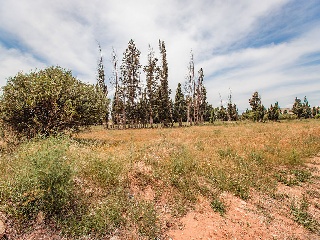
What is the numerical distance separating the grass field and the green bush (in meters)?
5.72

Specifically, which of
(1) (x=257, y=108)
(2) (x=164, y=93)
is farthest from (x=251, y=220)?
(1) (x=257, y=108)

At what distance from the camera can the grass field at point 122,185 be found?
511 centimetres

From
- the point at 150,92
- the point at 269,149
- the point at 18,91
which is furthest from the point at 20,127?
the point at 150,92

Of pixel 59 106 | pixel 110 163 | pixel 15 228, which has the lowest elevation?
pixel 15 228

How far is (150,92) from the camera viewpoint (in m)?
41.7

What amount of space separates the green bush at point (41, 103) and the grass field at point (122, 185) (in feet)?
18.8

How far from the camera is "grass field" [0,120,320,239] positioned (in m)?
Result: 5.11

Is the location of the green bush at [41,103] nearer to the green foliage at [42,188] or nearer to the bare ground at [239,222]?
the green foliage at [42,188]

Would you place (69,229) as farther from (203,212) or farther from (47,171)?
(203,212)

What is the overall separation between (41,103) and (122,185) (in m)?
9.54

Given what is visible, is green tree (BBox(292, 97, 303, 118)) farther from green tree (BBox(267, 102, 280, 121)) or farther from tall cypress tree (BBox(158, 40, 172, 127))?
tall cypress tree (BBox(158, 40, 172, 127))

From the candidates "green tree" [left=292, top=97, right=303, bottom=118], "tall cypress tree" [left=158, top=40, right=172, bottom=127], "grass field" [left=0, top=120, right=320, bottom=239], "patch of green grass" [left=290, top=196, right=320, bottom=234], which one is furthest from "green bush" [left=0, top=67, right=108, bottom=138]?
"green tree" [left=292, top=97, right=303, bottom=118]

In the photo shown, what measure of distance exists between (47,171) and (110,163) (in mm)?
2728

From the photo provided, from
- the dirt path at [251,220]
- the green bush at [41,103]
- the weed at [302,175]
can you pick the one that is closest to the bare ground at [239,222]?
the dirt path at [251,220]
